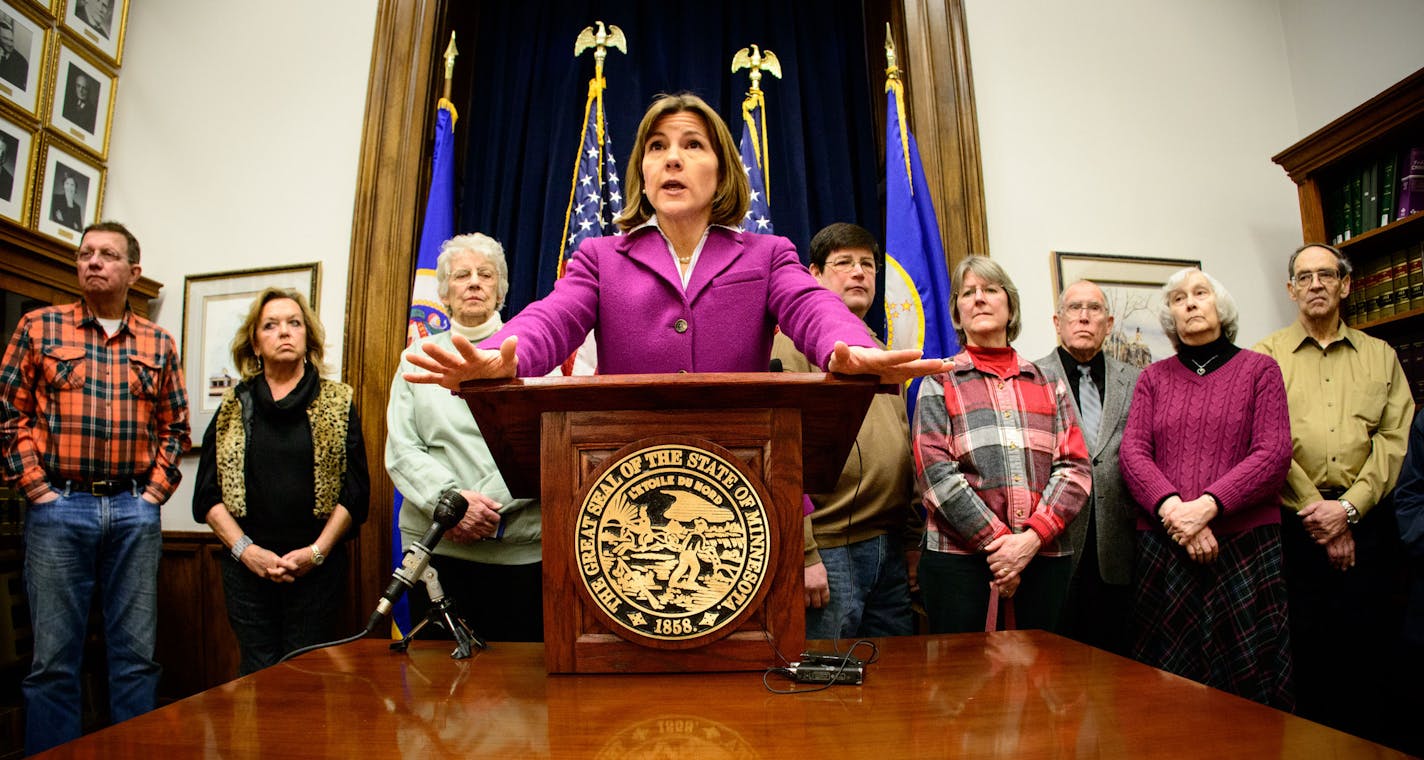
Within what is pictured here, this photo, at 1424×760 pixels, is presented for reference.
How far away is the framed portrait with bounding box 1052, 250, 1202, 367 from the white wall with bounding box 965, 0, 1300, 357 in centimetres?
6

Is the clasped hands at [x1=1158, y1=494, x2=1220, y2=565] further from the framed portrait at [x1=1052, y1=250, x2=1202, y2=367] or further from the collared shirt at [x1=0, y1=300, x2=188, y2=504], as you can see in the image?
the collared shirt at [x1=0, y1=300, x2=188, y2=504]

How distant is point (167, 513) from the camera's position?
11.8ft

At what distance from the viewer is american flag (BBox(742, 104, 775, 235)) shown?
144 inches

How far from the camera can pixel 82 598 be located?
8.75ft

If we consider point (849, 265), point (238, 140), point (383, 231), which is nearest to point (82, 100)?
point (238, 140)

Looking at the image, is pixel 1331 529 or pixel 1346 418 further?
pixel 1346 418

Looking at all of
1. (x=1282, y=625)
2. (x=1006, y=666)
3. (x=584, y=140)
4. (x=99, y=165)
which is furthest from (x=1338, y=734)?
(x=99, y=165)

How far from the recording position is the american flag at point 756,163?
3.67m

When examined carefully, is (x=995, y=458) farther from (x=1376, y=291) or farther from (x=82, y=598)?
(x=82, y=598)

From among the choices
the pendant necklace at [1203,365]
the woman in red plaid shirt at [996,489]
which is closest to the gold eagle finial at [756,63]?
the woman in red plaid shirt at [996,489]

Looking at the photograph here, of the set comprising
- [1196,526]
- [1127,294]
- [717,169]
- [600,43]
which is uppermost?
[600,43]

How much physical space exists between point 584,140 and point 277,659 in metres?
A: 2.55

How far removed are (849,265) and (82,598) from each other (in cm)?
279

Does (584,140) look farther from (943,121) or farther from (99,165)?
(99,165)
